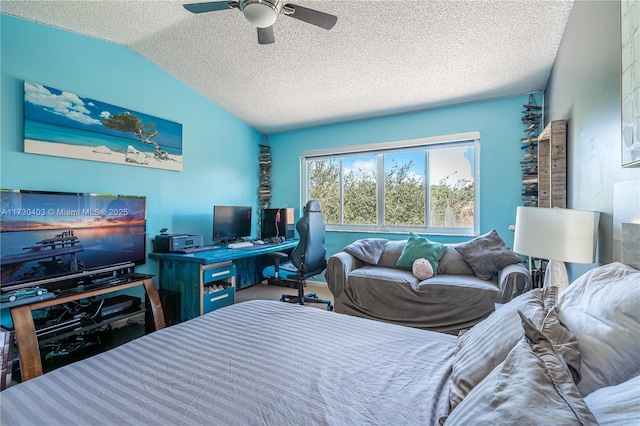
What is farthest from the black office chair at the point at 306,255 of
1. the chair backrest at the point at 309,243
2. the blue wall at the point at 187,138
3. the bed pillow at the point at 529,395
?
the bed pillow at the point at 529,395

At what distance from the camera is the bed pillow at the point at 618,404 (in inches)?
20.8

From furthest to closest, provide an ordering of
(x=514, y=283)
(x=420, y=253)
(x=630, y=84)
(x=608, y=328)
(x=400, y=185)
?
(x=400, y=185) → (x=420, y=253) → (x=514, y=283) → (x=630, y=84) → (x=608, y=328)

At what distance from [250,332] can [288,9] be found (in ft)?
6.44

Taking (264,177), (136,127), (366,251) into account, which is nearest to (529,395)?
(366,251)

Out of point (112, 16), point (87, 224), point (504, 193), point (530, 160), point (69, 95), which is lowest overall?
point (87, 224)

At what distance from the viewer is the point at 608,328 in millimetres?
794

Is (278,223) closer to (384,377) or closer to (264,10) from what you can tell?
(264,10)

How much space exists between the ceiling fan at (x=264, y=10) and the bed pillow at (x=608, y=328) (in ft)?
6.39

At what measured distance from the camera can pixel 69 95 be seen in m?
2.55

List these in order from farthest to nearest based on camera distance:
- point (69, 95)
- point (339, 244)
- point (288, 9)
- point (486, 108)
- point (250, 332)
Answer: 1. point (339, 244)
2. point (486, 108)
3. point (69, 95)
4. point (288, 9)
5. point (250, 332)

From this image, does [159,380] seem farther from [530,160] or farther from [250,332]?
[530,160]

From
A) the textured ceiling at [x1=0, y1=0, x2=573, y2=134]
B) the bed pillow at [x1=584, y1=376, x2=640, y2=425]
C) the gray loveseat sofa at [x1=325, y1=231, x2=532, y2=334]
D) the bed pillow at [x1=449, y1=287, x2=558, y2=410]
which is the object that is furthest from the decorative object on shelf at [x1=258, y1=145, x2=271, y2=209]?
the bed pillow at [x1=584, y1=376, x2=640, y2=425]

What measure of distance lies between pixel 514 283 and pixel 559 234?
3.49ft

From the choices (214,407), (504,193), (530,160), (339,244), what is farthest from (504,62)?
(214,407)
